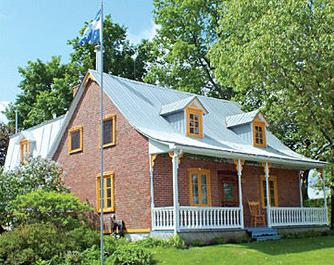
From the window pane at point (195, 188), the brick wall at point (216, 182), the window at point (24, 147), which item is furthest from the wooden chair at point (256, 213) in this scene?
the window at point (24, 147)

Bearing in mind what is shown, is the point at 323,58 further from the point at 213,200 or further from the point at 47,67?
the point at 47,67

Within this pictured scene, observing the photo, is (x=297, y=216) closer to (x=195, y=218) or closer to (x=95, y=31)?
(x=195, y=218)

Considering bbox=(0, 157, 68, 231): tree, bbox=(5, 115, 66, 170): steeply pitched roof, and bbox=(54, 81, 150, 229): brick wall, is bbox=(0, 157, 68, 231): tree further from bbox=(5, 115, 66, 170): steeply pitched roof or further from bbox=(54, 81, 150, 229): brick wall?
bbox=(5, 115, 66, 170): steeply pitched roof

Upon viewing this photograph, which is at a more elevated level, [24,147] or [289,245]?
[24,147]

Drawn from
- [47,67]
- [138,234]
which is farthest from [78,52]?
[138,234]

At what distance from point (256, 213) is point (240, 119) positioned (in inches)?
187

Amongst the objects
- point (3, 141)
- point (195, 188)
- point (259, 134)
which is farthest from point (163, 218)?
point (3, 141)

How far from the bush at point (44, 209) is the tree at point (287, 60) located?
1077 cm

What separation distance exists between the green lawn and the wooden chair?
435 cm

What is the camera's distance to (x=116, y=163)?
74.2 feet

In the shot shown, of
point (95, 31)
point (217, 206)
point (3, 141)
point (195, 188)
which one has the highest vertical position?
point (95, 31)

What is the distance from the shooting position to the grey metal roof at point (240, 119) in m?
26.1

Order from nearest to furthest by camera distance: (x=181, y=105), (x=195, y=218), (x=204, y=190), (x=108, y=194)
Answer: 1. (x=195, y=218)
2. (x=108, y=194)
3. (x=204, y=190)
4. (x=181, y=105)

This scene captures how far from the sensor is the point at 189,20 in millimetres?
38281
